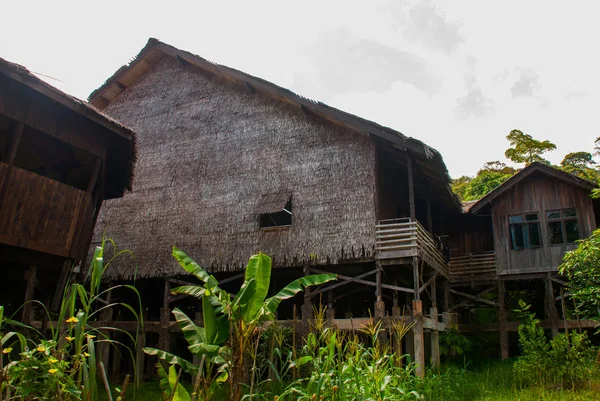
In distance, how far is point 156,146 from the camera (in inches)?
691

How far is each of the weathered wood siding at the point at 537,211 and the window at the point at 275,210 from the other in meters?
6.83

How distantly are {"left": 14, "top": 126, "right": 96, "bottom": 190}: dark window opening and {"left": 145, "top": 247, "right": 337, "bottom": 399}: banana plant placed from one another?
208 inches

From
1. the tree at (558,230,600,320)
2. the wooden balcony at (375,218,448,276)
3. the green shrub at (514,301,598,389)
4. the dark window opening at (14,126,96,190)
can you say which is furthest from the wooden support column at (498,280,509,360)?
the dark window opening at (14,126,96,190)

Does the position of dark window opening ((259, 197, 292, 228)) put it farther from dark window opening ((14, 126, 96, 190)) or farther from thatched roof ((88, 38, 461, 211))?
dark window opening ((14, 126, 96, 190))

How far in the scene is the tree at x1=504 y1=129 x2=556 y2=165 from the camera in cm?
3881

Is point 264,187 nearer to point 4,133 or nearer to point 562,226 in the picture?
point 4,133

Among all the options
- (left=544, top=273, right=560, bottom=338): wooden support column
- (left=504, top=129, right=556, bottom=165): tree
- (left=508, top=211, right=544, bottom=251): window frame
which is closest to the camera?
(left=544, top=273, right=560, bottom=338): wooden support column

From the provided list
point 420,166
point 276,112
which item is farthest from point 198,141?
point 420,166

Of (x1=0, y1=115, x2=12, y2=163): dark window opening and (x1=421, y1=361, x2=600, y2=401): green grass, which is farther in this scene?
(x1=0, y1=115, x2=12, y2=163): dark window opening

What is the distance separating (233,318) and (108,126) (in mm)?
6789

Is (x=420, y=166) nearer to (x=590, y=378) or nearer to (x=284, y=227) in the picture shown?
(x=284, y=227)

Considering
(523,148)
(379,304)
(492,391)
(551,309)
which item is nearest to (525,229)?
(551,309)

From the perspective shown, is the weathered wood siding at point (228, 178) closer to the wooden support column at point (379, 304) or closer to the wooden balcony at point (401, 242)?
the wooden balcony at point (401, 242)

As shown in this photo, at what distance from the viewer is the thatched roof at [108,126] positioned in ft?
28.7
